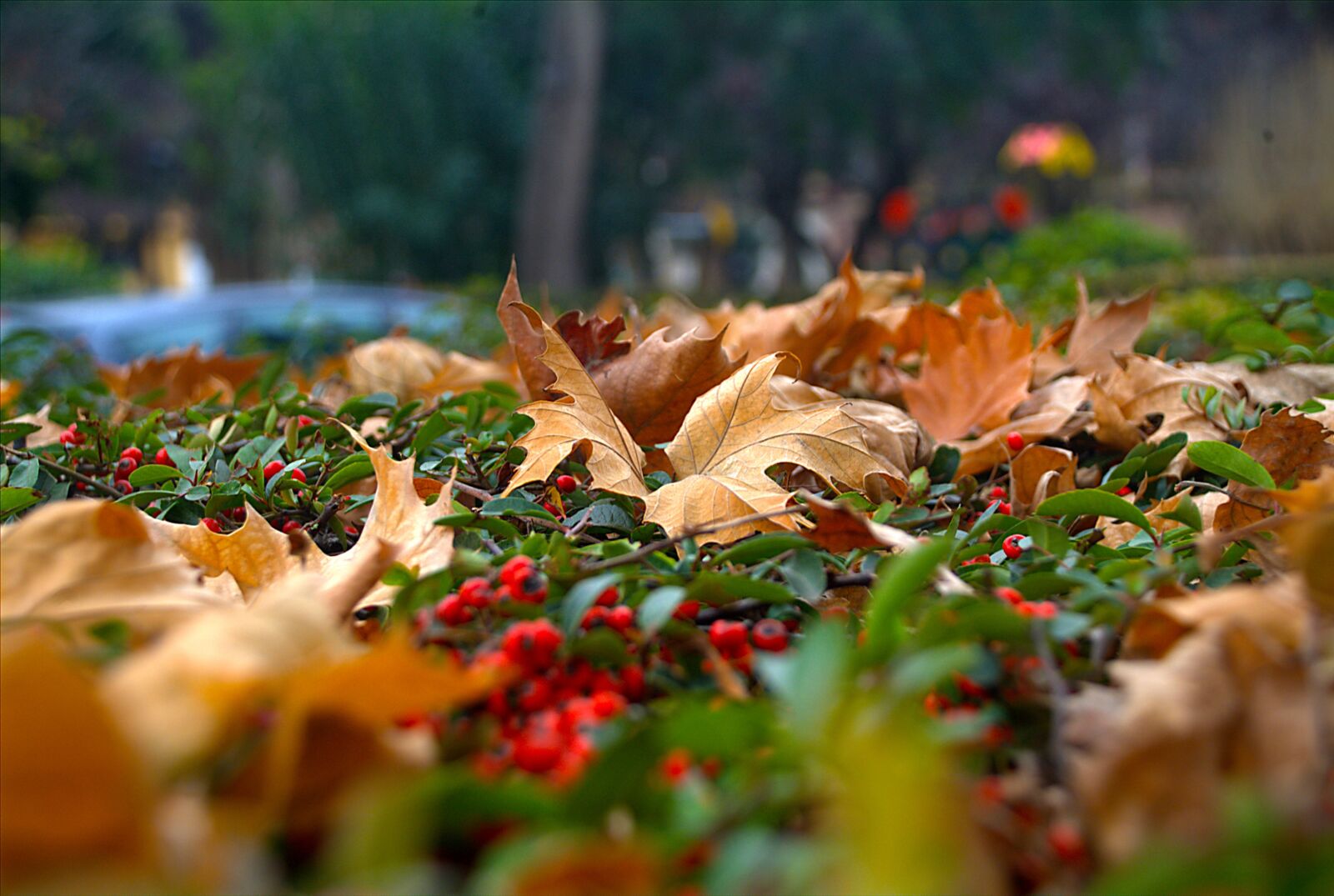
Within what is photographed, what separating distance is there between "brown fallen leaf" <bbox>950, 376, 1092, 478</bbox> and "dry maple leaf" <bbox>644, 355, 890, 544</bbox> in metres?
0.22

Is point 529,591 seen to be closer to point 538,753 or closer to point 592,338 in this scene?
point 538,753

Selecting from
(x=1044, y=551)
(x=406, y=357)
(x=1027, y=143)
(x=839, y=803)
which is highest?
(x=839, y=803)

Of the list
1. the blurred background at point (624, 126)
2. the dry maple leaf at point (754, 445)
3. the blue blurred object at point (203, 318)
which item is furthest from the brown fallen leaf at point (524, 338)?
the blurred background at point (624, 126)

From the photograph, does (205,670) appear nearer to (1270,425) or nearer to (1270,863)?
(1270,863)

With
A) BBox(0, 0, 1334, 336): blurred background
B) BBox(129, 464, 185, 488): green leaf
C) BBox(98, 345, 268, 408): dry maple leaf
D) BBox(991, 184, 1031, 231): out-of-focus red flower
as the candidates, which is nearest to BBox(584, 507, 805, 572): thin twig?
BBox(129, 464, 185, 488): green leaf

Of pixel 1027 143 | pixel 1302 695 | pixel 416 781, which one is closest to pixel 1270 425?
pixel 1302 695

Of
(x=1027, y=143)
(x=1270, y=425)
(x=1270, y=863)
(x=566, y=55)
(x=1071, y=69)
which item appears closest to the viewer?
(x=1270, y=863)

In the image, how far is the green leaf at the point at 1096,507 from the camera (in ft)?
3.18

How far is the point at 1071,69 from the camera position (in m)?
15.3

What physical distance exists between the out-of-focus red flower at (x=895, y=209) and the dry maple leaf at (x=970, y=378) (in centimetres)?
1672

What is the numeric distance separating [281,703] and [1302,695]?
0.48 m

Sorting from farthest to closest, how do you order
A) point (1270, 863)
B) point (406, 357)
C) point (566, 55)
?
1. point (566, 55)
2. point (406, 357)
3. point (1270, 863)

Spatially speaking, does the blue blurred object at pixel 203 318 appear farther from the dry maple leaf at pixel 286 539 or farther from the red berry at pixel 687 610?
the red berry at pixel 687 610

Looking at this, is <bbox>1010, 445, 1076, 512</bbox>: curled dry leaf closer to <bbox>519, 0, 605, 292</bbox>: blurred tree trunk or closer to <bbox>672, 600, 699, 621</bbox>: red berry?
<bbox>672, 600, 699, 621</bbox>: red berry
